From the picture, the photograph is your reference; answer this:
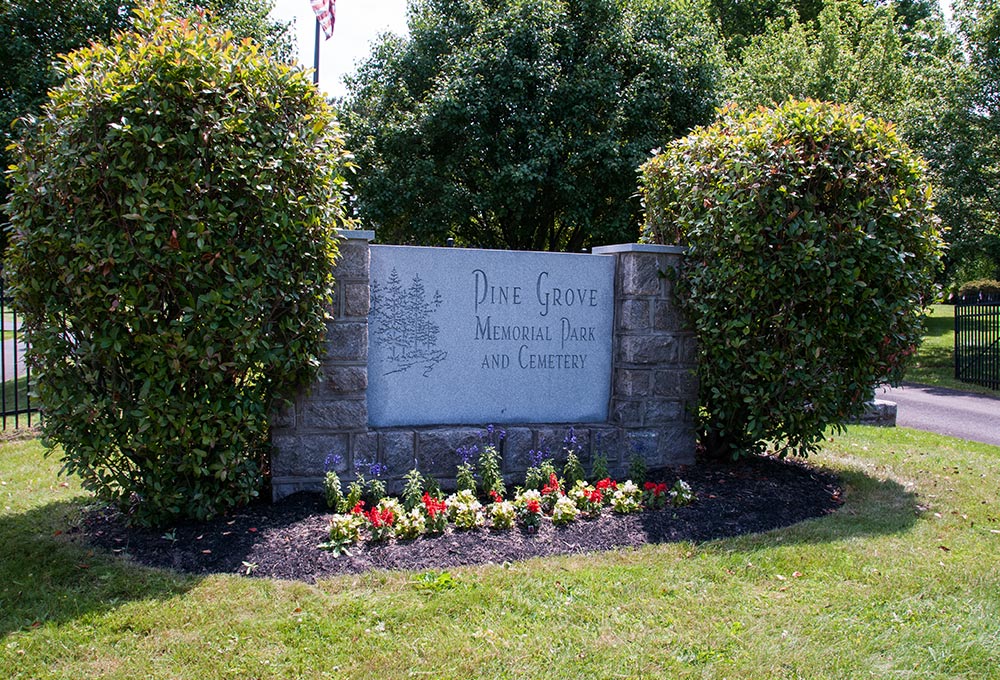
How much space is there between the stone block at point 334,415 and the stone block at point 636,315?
7.37 ft

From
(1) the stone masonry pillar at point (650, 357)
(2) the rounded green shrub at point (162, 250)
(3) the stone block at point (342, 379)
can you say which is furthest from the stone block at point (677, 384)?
(2) the rounded green shrub at point (162, 250)

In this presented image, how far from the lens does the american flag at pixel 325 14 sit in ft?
35.3

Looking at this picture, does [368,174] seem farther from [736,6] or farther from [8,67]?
[736,6]

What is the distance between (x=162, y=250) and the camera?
14.5 feet

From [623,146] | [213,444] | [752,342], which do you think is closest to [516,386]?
[752,342]

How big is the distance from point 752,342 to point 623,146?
26.4 feet

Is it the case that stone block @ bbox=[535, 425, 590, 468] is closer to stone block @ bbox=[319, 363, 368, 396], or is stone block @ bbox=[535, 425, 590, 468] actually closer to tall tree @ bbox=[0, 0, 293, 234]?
stone block @ bbox=[319, 363, 368, 396]

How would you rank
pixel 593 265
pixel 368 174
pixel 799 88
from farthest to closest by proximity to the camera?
pixel 799 88, pixel 368 174, pixel 593 265

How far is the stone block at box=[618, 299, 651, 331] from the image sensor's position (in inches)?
248

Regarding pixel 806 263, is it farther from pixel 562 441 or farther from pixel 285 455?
pixel 285 455

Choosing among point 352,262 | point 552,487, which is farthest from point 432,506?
point 352,262

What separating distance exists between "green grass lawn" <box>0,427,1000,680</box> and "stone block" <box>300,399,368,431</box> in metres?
1.45

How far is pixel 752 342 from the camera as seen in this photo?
19.6 feet

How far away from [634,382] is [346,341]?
7.77ft
